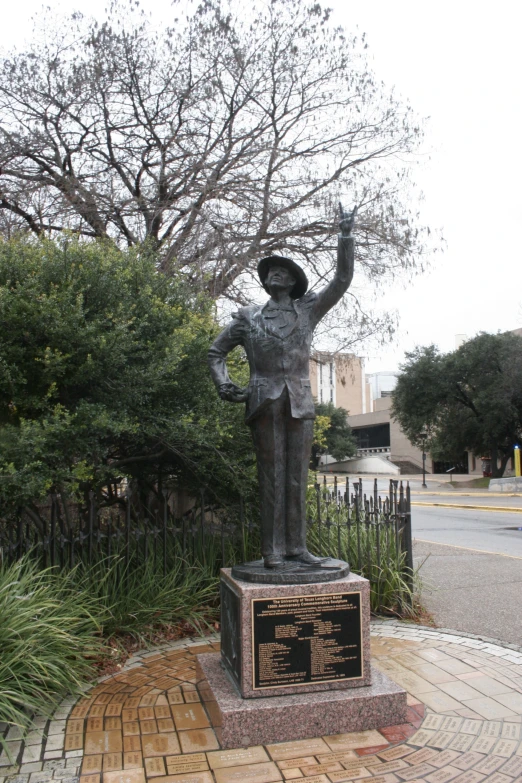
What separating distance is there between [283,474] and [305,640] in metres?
1.06

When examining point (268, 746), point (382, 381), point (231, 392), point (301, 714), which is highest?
point (382, 381)

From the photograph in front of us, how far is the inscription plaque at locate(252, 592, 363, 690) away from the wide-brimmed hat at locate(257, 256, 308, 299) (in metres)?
2.09

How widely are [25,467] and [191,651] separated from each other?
207 cm

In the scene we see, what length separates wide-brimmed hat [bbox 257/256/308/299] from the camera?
4367mm

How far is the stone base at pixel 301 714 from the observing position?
3561mm

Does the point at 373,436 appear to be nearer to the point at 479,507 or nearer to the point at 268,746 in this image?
A: the point at 479,507

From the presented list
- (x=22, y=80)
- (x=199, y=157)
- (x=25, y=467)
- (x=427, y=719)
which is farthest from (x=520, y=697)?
(x=22, y=80)

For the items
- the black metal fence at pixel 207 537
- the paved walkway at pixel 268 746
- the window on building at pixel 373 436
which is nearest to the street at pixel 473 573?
the black metal fence at pixel 207 537

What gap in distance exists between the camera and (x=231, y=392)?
424 centimetres

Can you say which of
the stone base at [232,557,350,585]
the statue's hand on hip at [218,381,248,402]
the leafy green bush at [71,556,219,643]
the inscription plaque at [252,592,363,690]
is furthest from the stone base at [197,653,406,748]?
the statue's hand on hip at [218,381,248,402]

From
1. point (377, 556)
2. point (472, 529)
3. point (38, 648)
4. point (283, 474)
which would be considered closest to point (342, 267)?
point (283, 474)

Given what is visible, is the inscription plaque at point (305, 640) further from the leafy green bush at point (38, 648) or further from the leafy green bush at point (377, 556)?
the leafy green bush at point (377, 556)

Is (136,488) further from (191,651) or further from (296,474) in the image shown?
(296,474)

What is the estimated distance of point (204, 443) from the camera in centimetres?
597
